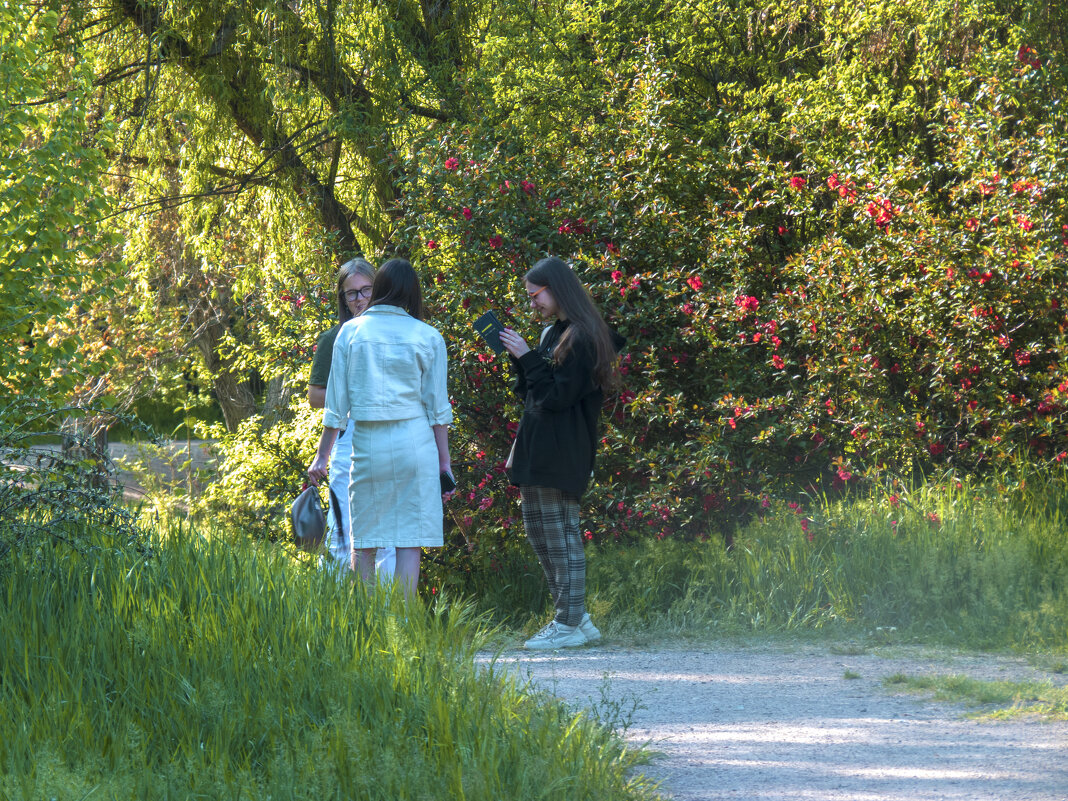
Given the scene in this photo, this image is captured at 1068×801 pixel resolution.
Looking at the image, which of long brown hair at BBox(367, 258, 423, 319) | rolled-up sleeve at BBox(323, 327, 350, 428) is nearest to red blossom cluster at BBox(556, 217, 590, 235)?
long brown hair at BBox(367, 258, 423, 319)

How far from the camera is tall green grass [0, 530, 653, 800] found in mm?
3111

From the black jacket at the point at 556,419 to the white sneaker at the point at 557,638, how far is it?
707 millimetres

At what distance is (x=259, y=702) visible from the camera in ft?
11.6

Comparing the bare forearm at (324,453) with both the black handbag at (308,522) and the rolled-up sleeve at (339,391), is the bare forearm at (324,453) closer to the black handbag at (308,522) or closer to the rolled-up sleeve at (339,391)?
the rolled-up sleeve at (339,391)

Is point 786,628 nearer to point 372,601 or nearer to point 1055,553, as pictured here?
point 1055,553

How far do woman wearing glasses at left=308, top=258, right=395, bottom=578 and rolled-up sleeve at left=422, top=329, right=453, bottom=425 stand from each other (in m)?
0.44

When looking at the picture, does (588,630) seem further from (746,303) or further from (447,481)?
(746,303)

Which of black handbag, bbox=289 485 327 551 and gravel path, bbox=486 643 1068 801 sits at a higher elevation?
black handbag, bbox=289 485 327 551

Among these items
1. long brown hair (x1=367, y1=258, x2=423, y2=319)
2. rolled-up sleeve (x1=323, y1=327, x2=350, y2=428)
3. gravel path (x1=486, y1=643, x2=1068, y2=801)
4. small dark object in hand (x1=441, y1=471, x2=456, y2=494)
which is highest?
long brown hair (x1=367, y1=258, x2=423, y2=319)

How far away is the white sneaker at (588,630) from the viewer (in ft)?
18.7

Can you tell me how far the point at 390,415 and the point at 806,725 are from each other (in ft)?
7.40

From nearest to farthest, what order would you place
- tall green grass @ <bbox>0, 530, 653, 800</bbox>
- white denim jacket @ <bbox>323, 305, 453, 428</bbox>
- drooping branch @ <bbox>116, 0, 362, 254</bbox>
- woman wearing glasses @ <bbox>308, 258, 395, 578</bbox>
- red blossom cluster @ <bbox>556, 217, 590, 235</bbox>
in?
tall green grass @ <bbox>0, 530, 653, 800</bbox> < white denim jacket @ <bbox>323, 305, 453, 428</bbox> < woman wearing glasses @ <bbox>308, 258, 395, 578</bbox> < red blossom cluster @ <bbox>556, 217, 590, 235</bbox> < drooping branch @ <bbox>116, 0, 362, 254</bbox>

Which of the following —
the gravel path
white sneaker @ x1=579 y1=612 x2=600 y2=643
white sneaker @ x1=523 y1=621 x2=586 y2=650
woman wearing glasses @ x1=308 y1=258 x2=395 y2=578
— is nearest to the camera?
the gravel path

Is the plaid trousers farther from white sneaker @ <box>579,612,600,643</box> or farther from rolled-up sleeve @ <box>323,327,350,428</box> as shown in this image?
rolled-up sleeve @ <box>323,327,350,428</box>
